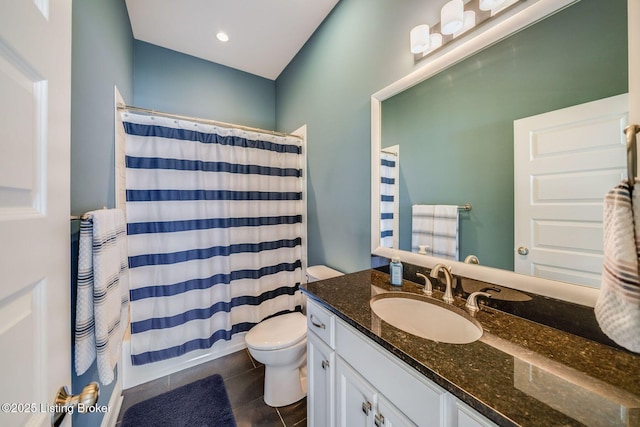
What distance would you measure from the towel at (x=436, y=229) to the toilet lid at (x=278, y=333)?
935mm

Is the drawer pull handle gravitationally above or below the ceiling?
below

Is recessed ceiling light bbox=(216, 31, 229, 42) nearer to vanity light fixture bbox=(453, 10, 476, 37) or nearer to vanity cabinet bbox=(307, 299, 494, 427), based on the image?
vanity light fixture bbox=(453, 10, 476, 37)

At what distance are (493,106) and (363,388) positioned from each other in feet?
3.91

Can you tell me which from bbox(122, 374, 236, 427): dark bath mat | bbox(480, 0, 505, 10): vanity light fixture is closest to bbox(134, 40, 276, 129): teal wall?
bbox(480, 0, 505, 10): vanity light fixture

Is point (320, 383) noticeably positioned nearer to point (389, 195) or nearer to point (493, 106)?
point (389, 195)

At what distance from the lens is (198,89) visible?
89.7 inches

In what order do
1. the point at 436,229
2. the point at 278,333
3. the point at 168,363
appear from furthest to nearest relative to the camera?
the point at 168,363, the point at 278,333, the point at 436,229

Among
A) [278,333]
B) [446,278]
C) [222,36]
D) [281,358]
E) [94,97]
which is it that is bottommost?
[281,358]

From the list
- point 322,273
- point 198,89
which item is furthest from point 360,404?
point 198,89

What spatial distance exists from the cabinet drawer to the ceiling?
82.9 inches

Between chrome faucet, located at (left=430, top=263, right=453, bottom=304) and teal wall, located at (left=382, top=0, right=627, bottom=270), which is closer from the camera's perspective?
teal wall, located at (left=382, top=0, right=627, bottom=270)

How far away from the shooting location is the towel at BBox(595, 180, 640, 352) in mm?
477

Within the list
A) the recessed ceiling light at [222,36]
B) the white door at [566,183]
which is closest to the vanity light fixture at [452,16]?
the white door at [566,183]

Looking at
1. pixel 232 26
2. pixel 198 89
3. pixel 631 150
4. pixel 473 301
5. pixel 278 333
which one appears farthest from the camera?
pixel 198 89
